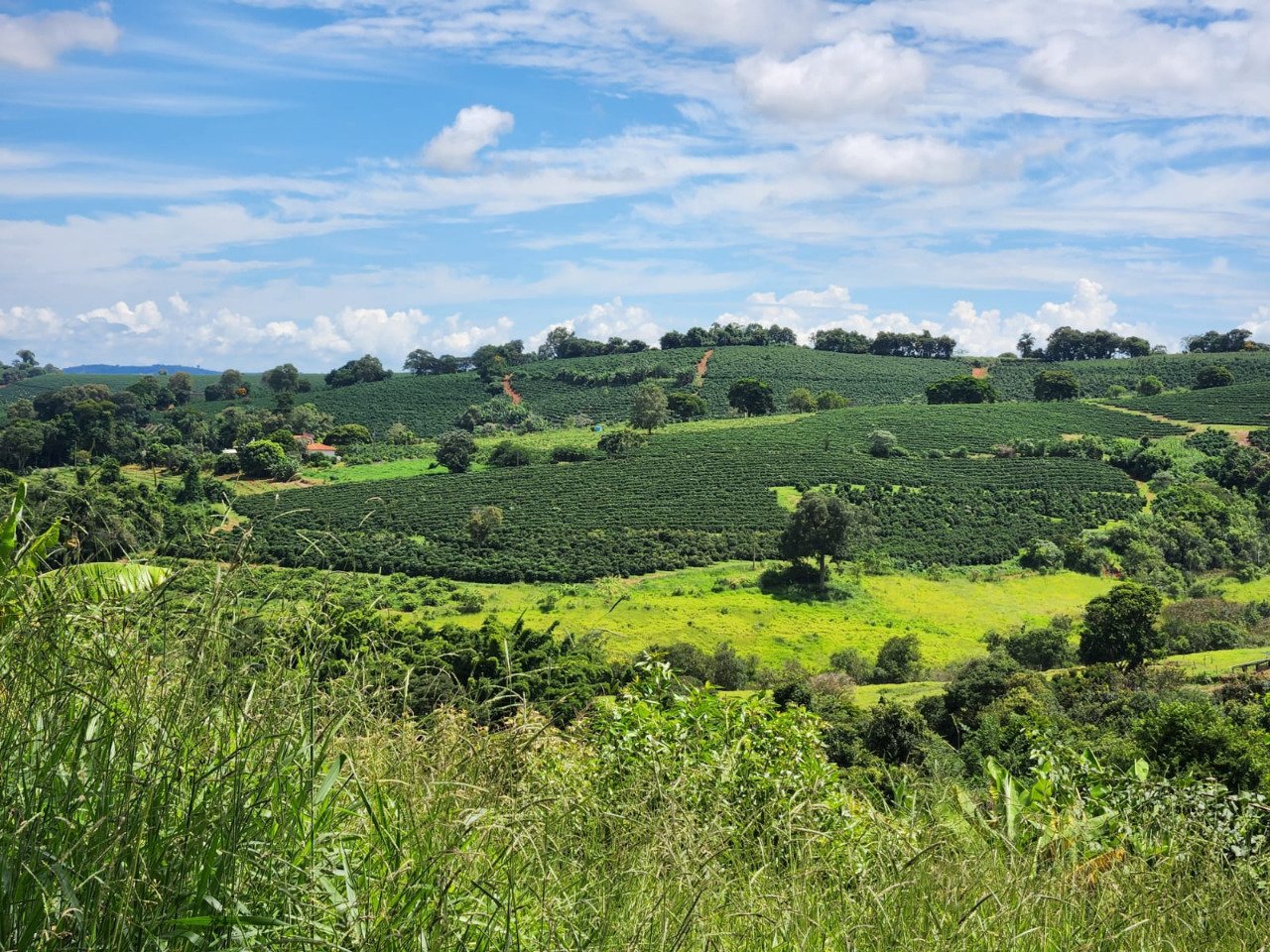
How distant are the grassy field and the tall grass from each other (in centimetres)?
2955

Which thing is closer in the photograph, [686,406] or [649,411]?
[649,411]

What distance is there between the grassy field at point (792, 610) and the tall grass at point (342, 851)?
1163 inches

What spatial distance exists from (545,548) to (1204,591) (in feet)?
108

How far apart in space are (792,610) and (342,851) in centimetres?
3936

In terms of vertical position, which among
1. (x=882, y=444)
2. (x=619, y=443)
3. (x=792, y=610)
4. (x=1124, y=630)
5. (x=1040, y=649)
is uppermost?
(x=882, y=444)

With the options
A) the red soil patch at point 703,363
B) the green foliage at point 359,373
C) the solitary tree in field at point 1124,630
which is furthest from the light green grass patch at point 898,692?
the green foliage at point 359,373

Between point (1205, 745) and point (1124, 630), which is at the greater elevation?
point (1205, 745)

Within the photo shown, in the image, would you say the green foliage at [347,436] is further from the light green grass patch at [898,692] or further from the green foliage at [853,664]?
the light green grass patch at [898,692]

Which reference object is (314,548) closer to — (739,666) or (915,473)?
(739,666)

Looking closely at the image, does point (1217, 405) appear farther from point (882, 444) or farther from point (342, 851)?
point (342, 851)

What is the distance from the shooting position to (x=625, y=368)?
10644 cm

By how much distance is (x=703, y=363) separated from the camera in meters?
110

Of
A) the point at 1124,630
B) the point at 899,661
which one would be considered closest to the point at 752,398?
the point at 899,661

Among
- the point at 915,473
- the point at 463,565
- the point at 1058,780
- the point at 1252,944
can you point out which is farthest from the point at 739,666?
the point at 915,473
